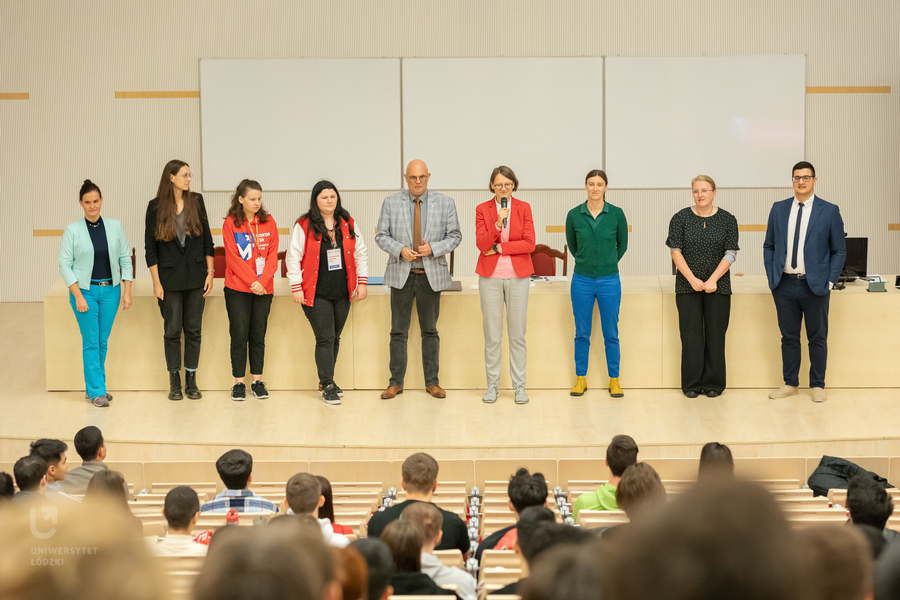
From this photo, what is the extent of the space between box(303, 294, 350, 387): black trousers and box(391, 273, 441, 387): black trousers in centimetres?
35

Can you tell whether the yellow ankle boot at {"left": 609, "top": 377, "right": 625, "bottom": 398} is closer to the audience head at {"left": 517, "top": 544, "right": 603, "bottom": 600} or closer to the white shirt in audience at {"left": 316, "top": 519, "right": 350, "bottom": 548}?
the white shirt in audience at {"left": 316, "top": 519, "right": 350, "bottom": 548}

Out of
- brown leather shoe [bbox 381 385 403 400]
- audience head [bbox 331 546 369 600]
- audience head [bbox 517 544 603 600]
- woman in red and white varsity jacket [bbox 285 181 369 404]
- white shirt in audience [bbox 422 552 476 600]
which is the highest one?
woman in red and white varsity jacket [bbox 285 181 369 404]

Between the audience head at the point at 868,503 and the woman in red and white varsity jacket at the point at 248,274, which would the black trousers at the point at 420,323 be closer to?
the woman in red and white varsity jacket at the point at 248,274

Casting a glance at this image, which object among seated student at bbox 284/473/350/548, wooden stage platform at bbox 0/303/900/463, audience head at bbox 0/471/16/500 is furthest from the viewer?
wooden stage platform at bbox 0/303/900/463

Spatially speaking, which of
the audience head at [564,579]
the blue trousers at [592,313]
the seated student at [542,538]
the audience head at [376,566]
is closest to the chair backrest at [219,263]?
the blue trousers at [592,313]

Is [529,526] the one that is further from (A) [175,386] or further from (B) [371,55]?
(B) [371,55]

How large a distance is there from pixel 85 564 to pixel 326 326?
490cm

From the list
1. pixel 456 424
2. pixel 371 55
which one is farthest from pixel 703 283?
pixel 371 55

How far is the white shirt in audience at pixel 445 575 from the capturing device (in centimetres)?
241

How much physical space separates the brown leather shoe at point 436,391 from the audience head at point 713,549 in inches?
199

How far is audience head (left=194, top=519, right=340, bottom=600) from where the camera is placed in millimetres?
773

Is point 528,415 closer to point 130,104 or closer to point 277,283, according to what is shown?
point 277,283

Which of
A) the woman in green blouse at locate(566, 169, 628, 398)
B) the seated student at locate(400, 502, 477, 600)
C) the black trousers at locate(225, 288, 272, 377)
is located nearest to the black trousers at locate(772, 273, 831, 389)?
the woman in green blouse at locate(566, 169, 628, 398)

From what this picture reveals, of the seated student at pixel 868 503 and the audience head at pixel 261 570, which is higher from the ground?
the audience head at pixel 261 570
